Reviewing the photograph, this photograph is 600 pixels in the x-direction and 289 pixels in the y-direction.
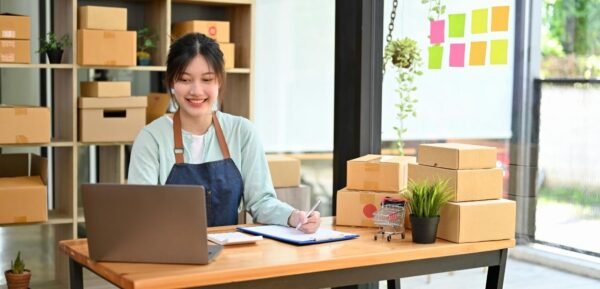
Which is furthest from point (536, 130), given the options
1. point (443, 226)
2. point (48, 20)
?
point (48, 20)

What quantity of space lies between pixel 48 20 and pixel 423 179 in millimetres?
4562

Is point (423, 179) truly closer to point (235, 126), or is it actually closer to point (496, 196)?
point (496, 196)

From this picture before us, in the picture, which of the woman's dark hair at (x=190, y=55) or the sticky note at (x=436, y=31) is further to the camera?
the sticky note at (x=436, y=31)

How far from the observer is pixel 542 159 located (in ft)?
10.6

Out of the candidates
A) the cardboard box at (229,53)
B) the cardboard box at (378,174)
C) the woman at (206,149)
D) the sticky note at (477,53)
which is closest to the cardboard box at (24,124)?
the cardboard box at (229,53)

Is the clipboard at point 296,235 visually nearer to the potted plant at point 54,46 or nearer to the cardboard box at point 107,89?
the cardboard box at point 107,89

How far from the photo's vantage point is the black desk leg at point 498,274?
2814 mm

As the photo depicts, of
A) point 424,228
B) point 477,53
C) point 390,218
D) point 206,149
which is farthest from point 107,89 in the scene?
point 424,228

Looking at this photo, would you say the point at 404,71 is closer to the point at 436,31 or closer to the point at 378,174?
the point at 436,31

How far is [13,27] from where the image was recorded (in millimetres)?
4582

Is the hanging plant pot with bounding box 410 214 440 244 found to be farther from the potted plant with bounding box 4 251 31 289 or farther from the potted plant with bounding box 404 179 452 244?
the potted plant with bounding box 4 251 31 289

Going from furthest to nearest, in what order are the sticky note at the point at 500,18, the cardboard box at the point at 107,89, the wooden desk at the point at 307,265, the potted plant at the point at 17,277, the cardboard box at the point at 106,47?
the cardboard box at the point at 107,89, the cardboard box at the point at 106,47, the potted plant at the point at 17,277, the sticky note at the point at 500,18, the wooden desk at the point at 307,265

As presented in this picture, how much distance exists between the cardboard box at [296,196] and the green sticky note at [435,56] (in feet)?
5.43

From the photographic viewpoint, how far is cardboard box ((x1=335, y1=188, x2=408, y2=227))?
9.62ft
